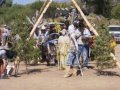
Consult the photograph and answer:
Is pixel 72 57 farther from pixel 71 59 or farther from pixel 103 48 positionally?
pixel 103 48

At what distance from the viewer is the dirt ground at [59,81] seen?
14.5 meters

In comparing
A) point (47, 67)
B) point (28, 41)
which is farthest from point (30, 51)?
point (47, 67)

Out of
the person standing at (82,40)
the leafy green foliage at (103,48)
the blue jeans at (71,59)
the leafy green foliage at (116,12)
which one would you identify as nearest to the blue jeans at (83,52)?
the person standing at (82,40)

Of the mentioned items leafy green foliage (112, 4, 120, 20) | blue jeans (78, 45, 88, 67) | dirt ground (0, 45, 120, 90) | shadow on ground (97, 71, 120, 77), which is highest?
leafy green foliage (112, 4, 120, 20)

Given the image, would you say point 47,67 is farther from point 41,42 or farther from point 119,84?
point 119,84

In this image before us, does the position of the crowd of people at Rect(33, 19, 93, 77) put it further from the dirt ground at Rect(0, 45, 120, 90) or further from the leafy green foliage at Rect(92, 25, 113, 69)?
the leafy green foliage at Rect(92, 25, 113, 69)

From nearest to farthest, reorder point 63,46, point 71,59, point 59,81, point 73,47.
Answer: point 59,81 < point 71,59 < point 73,47 < point 63,46

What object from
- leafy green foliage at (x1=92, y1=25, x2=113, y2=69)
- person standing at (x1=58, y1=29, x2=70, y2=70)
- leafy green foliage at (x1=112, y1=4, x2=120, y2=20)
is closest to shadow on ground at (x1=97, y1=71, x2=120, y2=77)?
leafy green foliage at (x1=92, y1=25, x2=113, y2=69)

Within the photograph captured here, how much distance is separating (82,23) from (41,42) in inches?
125

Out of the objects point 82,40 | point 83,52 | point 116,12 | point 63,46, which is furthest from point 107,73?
point 116,12

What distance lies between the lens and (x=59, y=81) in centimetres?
1575

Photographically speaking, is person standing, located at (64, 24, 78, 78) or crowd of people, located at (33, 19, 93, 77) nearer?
person standing, located at (64, 24, 78, 78)

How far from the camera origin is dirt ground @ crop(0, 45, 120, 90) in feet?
47.6

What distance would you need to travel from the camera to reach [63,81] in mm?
15773
